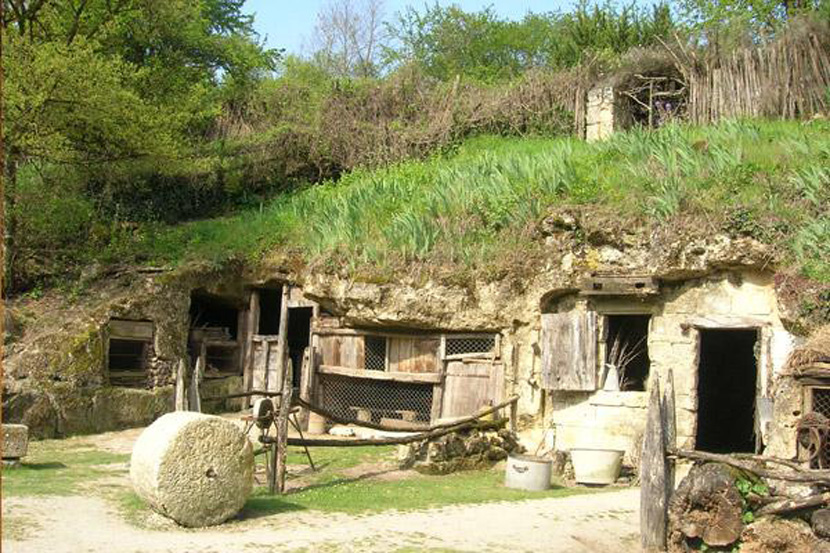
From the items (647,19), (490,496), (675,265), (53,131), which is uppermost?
(647,19)

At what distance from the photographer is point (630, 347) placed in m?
17.5

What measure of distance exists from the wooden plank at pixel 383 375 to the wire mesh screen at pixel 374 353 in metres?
0.44

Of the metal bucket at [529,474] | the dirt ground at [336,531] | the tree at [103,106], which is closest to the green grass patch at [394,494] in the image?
the metal bucket at [529,474]

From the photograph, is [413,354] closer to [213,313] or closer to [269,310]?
[269,310]

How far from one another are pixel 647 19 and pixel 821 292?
18227 millimetres

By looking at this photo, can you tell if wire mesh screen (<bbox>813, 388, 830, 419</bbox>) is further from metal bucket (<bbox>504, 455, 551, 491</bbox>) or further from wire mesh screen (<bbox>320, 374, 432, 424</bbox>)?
A: wire mesh screen (<bbox>320, 374, 432, 424</bbox>)

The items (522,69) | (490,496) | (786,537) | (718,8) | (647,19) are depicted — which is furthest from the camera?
(522,69)

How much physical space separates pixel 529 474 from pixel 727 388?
795cm

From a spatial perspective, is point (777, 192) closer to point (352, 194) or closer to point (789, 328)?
point (789, 328)

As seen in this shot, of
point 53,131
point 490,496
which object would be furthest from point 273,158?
point 490,496

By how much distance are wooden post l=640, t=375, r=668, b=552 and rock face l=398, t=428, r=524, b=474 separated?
210 inches

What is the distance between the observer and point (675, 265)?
15.6 m

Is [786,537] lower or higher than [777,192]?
lower

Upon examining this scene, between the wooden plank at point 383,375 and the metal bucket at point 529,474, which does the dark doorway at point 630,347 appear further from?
the metal bucket at point 529,474
